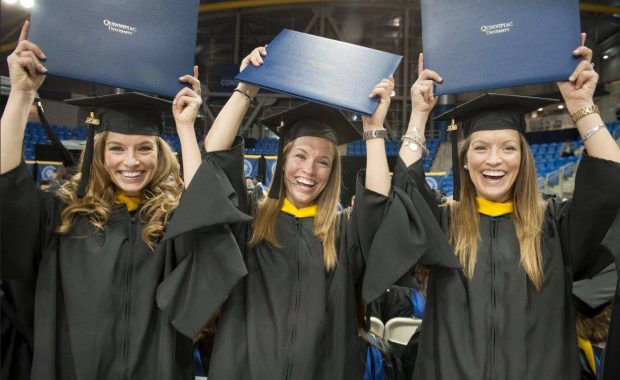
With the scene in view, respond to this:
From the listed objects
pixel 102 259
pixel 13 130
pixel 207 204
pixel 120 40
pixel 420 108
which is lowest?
pixel 102 259

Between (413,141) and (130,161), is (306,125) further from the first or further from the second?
(130,161)

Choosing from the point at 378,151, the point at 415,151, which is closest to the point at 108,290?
the point at 378,151

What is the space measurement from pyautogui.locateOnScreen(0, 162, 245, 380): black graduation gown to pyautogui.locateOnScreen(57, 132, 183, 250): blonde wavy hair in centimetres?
4

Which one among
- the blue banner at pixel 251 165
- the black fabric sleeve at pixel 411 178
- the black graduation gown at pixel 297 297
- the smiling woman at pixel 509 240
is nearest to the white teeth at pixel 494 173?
the smiling woman at pixel 509 240

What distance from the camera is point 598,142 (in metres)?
1.66

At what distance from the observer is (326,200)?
2004 millimetres

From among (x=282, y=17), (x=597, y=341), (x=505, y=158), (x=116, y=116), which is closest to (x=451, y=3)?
(x=505, y=158)

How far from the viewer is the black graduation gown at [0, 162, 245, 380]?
66.8 inches

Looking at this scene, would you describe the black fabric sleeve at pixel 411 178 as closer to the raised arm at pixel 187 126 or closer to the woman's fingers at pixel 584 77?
the woman's fingers at pixel 584 77

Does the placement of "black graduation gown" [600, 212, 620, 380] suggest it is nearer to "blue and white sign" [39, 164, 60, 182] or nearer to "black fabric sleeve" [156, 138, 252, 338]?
A: "black fabric sleeve" [156, 138, 252, 338]

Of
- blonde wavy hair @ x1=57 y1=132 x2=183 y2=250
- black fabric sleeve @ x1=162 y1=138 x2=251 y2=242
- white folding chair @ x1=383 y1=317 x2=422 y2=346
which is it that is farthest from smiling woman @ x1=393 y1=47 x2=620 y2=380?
white folding chair @ x1=383 y1=317 x2=422 y2=346

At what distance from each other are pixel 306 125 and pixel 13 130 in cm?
122

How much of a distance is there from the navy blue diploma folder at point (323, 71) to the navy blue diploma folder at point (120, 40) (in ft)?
1.08

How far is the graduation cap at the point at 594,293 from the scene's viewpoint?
1.88 meters
